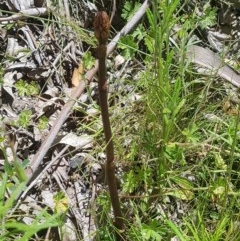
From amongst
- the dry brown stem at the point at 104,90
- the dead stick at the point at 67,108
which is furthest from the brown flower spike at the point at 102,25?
the dead stick at the point at 67,108

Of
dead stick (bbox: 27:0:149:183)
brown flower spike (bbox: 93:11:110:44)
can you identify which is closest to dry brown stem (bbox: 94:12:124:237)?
brown flower spike (bbox: 93:11:110:44)

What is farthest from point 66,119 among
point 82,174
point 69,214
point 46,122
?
point 69,214

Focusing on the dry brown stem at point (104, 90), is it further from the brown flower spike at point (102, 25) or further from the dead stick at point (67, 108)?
the dead stick at point (67, 108)

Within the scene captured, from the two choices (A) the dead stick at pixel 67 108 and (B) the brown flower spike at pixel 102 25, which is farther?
(A) the dead stick at pixel 67 108

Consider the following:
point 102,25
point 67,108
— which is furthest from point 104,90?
point 67,108

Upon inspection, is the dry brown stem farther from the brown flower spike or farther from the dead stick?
the dead stick

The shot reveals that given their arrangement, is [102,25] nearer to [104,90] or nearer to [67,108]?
[104,90]

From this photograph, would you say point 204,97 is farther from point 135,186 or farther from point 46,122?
point 46,122

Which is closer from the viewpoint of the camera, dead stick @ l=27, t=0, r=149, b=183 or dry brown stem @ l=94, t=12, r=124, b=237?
dry brown stem @ l=94, t=12, r=124, b=237
